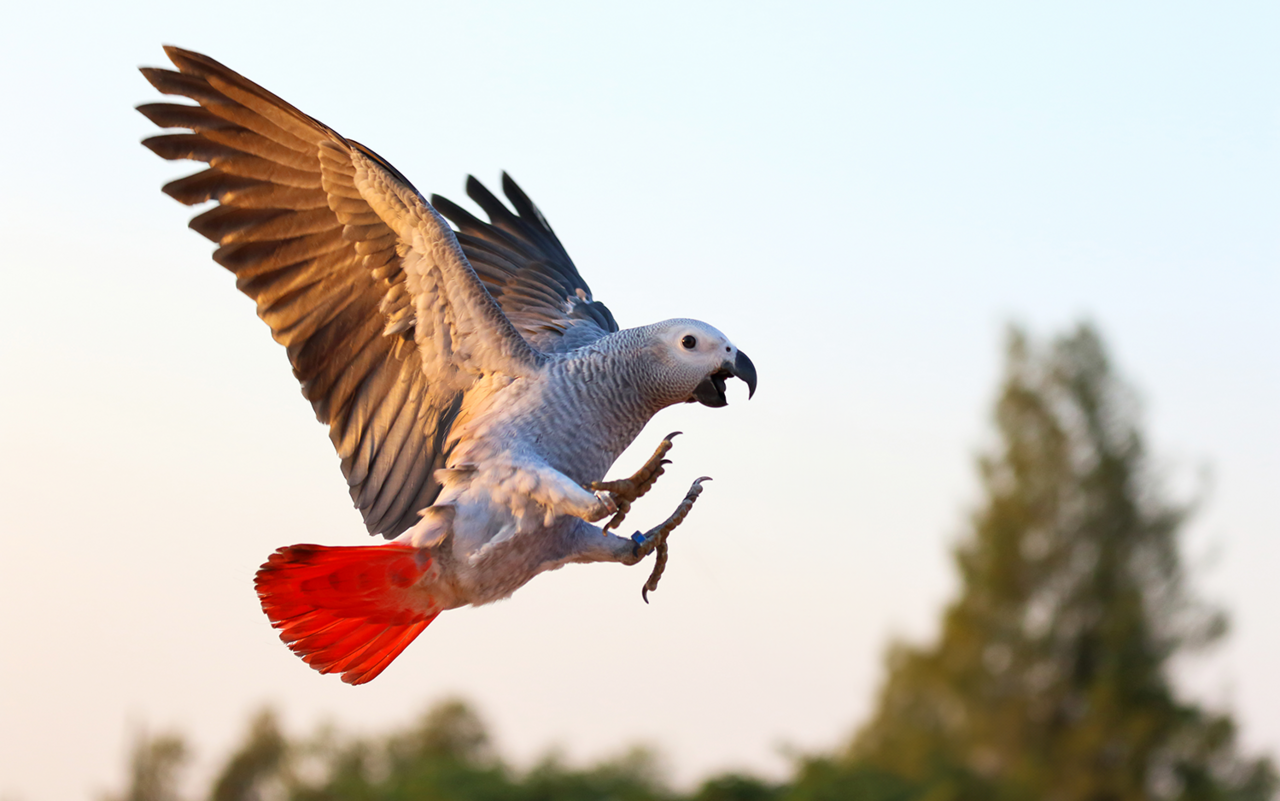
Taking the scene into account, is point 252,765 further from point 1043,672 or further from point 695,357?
point 695,357

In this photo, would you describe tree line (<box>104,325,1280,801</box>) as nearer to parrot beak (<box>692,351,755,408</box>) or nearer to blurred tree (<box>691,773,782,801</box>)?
blurred tree (<box>691,773,782,801</box>)

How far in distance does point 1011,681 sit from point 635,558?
25671 mm

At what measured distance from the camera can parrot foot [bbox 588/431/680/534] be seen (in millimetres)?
3564

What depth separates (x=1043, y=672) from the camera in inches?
1100

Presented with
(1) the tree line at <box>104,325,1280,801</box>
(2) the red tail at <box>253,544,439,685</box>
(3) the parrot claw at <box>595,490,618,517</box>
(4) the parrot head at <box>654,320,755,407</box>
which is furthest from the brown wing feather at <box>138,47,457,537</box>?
(1) the tree line at <box>104,325,1280,801</box>

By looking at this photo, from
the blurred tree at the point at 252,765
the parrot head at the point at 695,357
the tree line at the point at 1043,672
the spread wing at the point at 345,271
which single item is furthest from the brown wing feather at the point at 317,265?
the blurred tree at the point at 252,765

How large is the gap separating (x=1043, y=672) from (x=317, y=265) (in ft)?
87.7

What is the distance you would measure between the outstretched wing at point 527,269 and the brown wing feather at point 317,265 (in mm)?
942

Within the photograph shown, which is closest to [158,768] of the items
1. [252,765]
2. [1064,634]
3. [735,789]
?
[252,765]

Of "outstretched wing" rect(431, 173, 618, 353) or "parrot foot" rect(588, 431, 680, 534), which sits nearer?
"parrot foot" rect(588, 431, 680, 534)

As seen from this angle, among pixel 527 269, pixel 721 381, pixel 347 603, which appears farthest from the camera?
pixel 527 269

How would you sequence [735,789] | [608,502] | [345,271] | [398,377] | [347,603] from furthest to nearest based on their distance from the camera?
[735,789] < [398,377] < [345,271] < [347,603] < [608,502]

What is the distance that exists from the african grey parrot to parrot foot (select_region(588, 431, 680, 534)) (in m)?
0.20

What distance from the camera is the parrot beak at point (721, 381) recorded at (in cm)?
438
